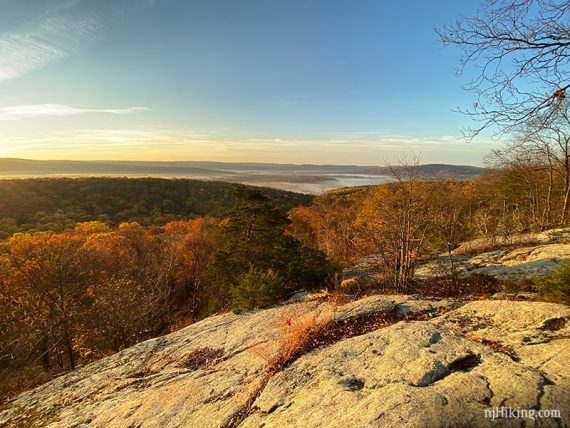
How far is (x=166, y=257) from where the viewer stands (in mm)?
30688

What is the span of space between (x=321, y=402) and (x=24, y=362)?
721 inches

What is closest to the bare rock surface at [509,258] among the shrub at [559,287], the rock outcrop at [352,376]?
the shrub at [559,287]

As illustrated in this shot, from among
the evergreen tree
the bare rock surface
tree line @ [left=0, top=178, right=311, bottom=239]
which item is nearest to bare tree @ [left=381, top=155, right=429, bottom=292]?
the bare rock surface

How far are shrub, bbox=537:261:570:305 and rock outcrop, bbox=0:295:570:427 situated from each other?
407 mm

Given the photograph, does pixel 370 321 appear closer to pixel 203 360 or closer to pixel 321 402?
pixel 321 402

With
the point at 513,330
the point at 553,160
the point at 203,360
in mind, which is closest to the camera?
the point at 513,330

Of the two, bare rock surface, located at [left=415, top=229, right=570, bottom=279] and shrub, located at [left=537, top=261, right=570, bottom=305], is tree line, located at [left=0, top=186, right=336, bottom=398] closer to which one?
bare rock surface, located at [left=415, top=229, right=570, bottom=279]

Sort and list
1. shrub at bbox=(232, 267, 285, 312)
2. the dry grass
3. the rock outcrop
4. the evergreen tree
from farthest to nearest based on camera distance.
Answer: the evergreen tree → shrub at bbox=(232, 267, 285, 312) → the dry grass → the rock outcrop

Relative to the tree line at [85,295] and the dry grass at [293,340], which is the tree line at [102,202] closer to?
the tree line at [85,295]

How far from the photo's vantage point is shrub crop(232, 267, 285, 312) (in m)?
10.3

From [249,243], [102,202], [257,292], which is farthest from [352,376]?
[102,202]

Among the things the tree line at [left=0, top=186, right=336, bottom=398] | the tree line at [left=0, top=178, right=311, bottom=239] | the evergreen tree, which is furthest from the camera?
the tree line at [left=0, top=178, right=311, bottom=239]

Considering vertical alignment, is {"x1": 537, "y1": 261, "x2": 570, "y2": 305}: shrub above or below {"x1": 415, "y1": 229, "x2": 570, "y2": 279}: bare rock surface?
above

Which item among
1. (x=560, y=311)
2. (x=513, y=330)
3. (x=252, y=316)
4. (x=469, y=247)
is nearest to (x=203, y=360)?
(x=252, y=316)
